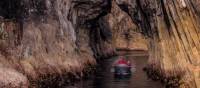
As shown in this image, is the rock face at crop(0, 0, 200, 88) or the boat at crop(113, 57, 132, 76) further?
the boat at crop(113, 57, 132, 76)

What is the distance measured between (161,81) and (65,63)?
9.74 m

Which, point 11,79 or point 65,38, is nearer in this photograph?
point 11,79

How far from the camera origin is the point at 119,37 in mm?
133375

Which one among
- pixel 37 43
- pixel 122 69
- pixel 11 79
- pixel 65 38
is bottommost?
pixel 122 69

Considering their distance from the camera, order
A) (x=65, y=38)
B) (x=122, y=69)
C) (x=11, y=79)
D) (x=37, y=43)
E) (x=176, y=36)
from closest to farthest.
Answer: (x=11, y=79)
(x=37, y=43)
(x=176, y=36)
(x=65, y=38)
(x=122, y=69)

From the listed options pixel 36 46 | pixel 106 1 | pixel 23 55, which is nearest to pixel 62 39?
pixel 36 46

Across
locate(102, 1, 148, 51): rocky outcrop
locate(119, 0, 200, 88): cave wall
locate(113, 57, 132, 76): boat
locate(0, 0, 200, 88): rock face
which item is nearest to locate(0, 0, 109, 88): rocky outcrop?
locate(0, 0, 200, 88): rock face

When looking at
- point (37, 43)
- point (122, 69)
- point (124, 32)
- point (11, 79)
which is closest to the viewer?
point (11, 79)

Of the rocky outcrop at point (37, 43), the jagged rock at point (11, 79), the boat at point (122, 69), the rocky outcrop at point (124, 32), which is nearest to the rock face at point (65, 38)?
the rocky outcrop at point (37, 43)

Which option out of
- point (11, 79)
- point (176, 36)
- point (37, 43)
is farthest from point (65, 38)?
point (11, 79)

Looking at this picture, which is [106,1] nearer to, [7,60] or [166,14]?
[166,14]

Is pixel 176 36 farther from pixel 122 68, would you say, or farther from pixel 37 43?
pixel 122 68

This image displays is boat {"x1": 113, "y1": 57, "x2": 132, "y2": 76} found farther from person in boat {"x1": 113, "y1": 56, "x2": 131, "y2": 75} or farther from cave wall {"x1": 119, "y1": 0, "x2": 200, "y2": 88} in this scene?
cave wall {"x1": 119, "y1": 0, "x2": 200, "y2": 88}

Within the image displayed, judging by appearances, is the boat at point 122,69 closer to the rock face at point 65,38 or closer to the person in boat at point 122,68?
the person in boat at point 122,68
